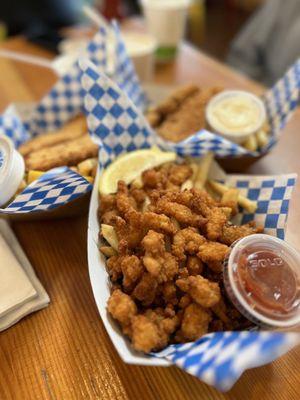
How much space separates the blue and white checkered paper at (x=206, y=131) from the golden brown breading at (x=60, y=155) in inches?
5.8

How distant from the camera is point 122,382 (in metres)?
0.98

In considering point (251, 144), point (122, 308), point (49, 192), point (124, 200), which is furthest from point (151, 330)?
point (251, 144)

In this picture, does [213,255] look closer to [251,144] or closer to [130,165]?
[130,165]

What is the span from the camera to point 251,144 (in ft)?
5.07

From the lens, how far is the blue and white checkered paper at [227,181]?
79 cm

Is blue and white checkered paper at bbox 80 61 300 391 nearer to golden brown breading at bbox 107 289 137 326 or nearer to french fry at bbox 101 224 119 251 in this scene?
golden brown breading at bbox 107 289 137 326

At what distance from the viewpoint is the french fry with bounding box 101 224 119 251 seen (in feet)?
3.65

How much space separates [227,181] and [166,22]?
1.51 metres

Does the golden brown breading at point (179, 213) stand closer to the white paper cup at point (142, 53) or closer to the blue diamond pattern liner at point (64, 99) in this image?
the blue diamond pattern liner at point (64, 99)

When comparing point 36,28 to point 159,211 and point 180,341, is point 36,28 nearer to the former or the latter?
point 159,211

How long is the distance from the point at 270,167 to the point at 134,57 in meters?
1.07

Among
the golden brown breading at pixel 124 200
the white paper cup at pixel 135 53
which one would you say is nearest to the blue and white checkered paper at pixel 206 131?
the golden brown breading at pixel 124 200

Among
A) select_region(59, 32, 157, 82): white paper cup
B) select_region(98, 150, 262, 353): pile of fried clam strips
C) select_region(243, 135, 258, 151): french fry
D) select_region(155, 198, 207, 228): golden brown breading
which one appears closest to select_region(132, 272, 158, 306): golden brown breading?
select_region(98, 150, 262, 353): pile of fried clam strips

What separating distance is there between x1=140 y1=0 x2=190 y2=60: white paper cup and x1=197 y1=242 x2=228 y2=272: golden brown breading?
75.0 inches
